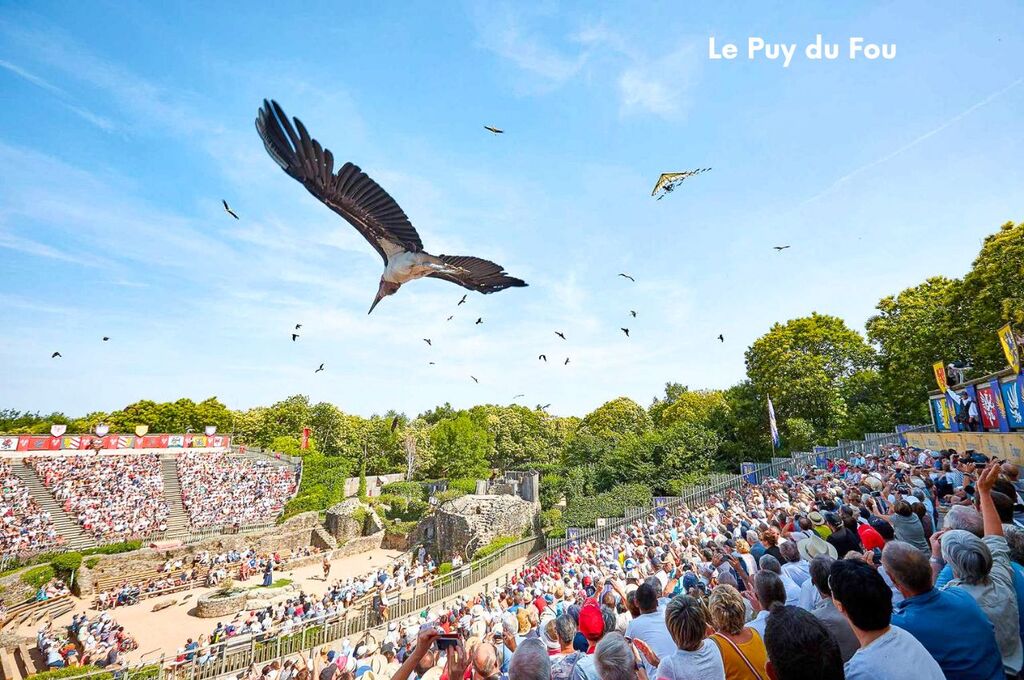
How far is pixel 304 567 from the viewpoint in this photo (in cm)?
2469

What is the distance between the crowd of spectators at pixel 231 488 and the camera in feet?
91.6

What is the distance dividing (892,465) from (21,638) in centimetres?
2561

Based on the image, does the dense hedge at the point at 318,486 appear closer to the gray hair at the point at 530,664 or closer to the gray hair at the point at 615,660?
the gray hair at the point at 530,664

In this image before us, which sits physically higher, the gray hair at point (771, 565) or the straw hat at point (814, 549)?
the gray hair at point (771, 565)

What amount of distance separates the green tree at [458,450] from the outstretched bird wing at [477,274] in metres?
42.6

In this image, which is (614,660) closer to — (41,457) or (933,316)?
(933,316)

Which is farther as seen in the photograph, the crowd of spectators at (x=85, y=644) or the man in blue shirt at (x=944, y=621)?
the crowd of spectators at (x=85, y=644)

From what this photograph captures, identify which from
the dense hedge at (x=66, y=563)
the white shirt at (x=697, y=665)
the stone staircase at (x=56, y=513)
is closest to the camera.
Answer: the white shirt at (x=697, y=665)

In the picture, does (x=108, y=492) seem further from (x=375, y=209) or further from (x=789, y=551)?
(x=789, y=551)

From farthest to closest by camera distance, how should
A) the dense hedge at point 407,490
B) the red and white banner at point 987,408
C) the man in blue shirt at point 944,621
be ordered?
1. the dense hedge at point 407,490
2. the red and white banner at point 987,408
3. the man in blue shirt at point 944,621

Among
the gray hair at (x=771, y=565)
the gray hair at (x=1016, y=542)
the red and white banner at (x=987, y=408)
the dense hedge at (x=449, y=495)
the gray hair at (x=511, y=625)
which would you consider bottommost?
the dense hedge at (x=449, y=495)

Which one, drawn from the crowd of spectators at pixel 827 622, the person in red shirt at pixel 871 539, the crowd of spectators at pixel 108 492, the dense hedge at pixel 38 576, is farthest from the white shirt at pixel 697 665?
the crowd of spectators at pixel 108 492

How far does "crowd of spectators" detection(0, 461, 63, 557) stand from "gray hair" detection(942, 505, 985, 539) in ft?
98.6

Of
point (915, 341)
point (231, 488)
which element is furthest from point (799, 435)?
point (231, 488)
